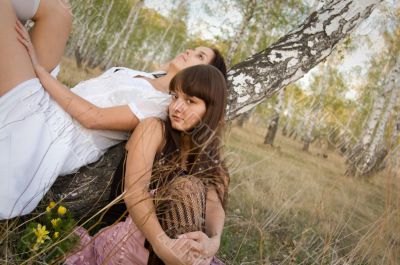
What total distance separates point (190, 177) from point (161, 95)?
0.53 m

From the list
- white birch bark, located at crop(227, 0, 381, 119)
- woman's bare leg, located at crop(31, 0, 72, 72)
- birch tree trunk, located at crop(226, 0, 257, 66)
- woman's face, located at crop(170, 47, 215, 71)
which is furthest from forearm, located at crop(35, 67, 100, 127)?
birch tree trunk, located at crop(226, 0, 257, 66)

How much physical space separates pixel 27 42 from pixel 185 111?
0.81 metres

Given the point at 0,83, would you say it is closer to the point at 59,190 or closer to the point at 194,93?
the point at 59,190

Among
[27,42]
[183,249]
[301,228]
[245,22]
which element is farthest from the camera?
[245,22]

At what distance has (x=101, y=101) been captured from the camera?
82.9 inches

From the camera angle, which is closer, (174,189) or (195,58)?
(174,189)

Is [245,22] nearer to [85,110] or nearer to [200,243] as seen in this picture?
[85,110]

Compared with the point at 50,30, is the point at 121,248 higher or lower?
lower

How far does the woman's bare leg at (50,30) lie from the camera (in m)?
1.93

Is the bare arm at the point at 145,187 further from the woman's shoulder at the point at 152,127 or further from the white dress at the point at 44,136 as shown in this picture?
the white dress at the point at 44,136

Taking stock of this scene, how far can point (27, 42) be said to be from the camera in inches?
72.0

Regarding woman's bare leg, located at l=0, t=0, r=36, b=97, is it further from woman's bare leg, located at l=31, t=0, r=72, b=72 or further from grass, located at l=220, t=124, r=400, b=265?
grass, located at l=220, t=124, r=400, b=265

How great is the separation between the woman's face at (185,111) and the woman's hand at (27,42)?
0.67 metres

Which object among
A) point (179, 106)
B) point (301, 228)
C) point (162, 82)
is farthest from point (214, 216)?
point (301, 228)
